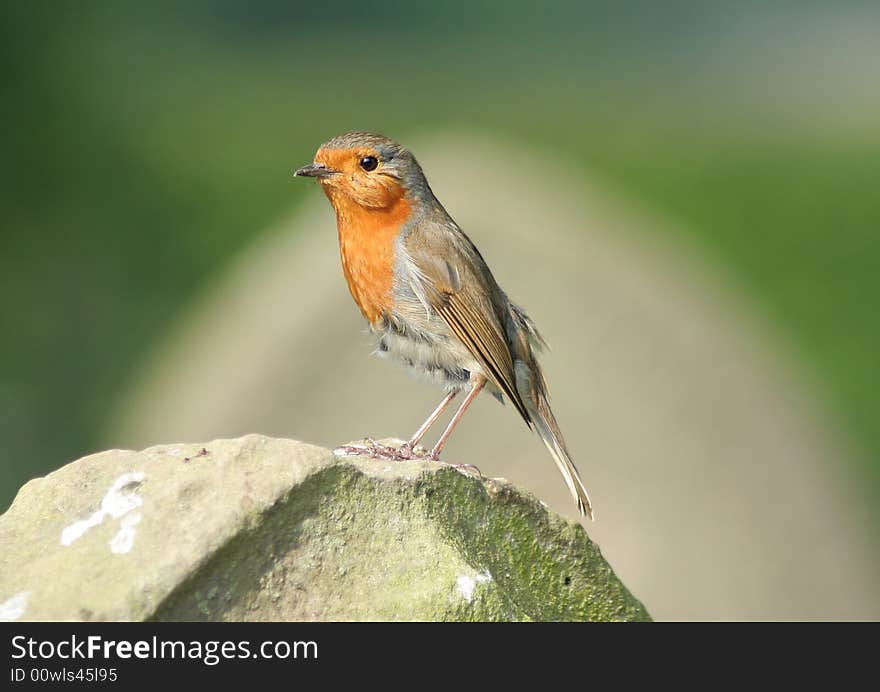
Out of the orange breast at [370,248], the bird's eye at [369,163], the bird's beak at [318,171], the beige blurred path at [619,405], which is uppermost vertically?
the bird's eye at [369,163]

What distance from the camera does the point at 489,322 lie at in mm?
4957

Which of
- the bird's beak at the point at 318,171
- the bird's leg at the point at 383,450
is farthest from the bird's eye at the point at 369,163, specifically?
the bird's leg at the point at 383,450

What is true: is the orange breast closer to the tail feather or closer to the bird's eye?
the bird's eye

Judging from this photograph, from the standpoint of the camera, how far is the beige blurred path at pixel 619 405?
24.9 ft

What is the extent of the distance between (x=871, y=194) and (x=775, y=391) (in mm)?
9500

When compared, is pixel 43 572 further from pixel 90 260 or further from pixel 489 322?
pixel 90 260

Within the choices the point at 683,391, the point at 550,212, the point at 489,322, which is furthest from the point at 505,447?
the point at 489,322

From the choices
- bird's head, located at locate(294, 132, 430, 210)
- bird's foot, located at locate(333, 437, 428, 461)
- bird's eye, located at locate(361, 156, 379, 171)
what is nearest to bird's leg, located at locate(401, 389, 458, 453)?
bird's foot, located at locate(333, 437, 428, 461)

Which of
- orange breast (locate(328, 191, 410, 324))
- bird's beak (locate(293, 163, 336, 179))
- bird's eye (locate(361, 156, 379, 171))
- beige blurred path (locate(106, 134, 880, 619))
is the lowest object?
beige blurred path (locate(106, 134, 880, 619))

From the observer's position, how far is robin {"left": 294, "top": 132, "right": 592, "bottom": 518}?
193 inches

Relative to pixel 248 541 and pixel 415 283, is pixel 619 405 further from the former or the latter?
pixel 248 541

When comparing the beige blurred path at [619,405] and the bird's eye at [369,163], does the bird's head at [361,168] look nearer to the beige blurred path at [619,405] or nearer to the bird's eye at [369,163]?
the bird's eye at [369,163]

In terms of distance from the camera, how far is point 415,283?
16.1ft

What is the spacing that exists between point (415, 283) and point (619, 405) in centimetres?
317
